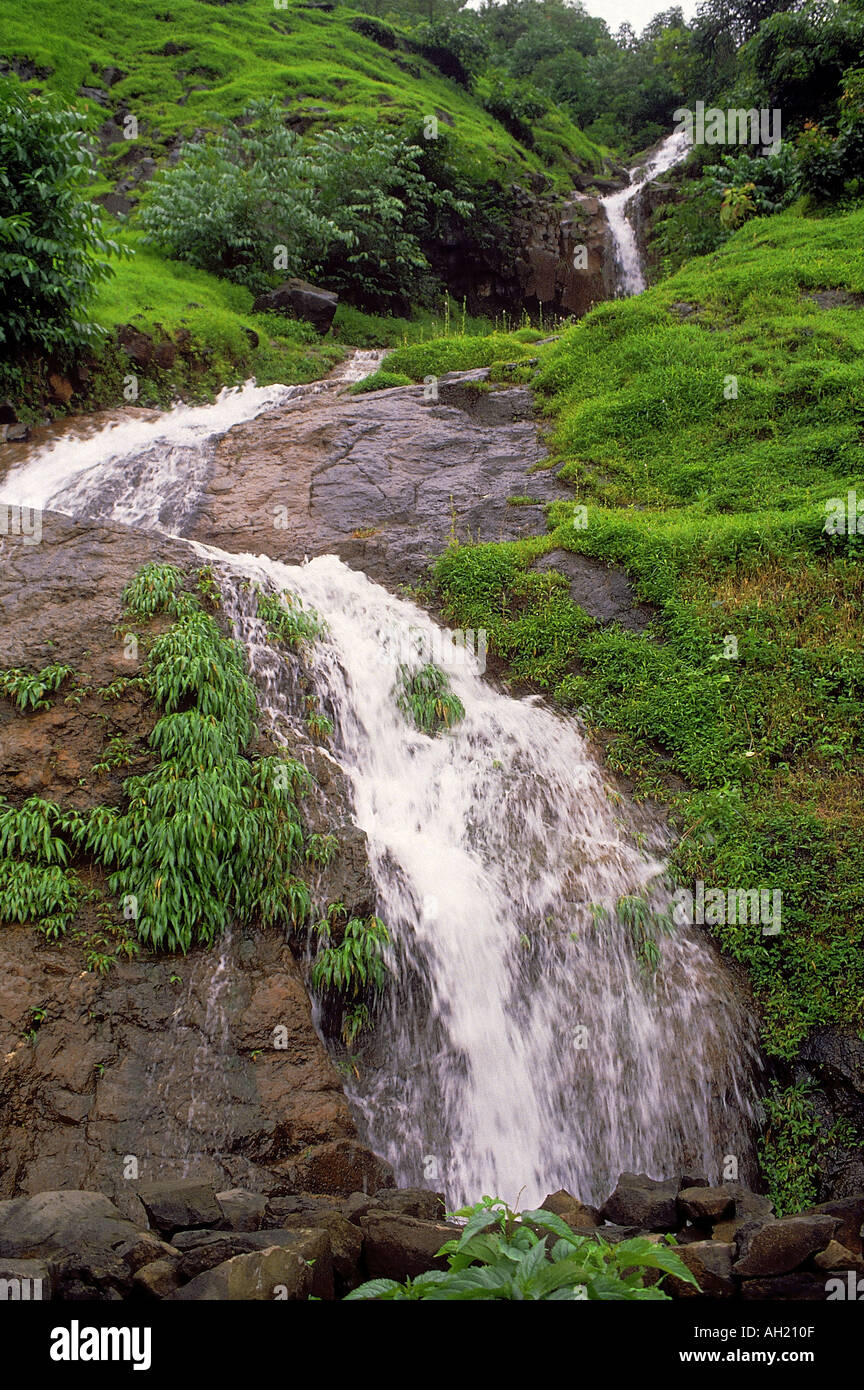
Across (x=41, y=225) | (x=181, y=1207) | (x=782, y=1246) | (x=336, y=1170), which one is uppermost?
(x=41, y=225)

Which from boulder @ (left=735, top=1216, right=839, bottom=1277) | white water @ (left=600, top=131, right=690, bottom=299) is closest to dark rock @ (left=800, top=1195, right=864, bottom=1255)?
boulder @ (left=735, top=1216, right=839, bottom=1277)

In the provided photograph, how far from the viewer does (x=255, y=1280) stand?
322 cm

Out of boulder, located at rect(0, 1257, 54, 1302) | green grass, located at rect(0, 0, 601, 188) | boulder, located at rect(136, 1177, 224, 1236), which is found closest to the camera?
→ boulder, located at rect(0, 1257, 54, 1302)

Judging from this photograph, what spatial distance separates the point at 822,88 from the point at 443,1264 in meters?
25.6

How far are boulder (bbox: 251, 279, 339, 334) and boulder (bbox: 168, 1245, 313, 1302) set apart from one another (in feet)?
65.4

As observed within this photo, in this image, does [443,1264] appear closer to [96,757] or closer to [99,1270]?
[99,1270]

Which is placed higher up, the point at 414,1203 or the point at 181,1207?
the point at 181,1207

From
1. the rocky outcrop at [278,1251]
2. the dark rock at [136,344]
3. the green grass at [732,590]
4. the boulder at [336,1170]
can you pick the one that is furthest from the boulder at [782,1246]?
the dark rock at [136,344]

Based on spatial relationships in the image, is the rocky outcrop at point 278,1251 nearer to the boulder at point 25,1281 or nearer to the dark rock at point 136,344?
the boulder at point 25,1281

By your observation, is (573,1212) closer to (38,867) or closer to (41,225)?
(38,867)

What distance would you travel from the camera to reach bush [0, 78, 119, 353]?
12172 mm

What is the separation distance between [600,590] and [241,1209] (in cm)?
791

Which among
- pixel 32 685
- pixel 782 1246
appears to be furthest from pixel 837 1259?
pixel 32 685

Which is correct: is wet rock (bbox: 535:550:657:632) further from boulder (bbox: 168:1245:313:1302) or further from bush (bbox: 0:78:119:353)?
bush (bbox: 0:78:119:353)
